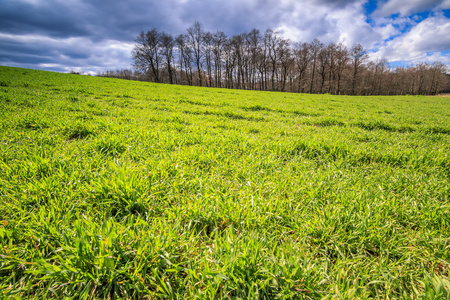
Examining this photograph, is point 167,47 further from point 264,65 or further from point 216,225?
point 216,225

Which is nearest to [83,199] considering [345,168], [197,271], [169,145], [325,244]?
[197,271]

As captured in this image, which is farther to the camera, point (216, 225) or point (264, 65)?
point (264, 65)

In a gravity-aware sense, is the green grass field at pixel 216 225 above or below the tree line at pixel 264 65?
below

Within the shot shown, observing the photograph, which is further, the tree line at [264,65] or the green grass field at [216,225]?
the tree line at [264,65]

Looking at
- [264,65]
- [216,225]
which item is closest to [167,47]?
[264,65]

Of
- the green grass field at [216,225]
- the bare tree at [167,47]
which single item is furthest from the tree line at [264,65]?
the green grass field at [216,225]

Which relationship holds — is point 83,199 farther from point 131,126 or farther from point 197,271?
point 131,126

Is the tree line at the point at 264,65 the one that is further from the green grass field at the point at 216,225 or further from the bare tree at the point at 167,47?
the green grass field at the point at 216,225

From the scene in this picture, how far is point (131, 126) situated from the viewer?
189 inches

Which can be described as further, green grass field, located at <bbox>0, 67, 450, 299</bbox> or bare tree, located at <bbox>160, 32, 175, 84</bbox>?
bare tree, located at <bbox>160, 32, 175, 84</bbox>

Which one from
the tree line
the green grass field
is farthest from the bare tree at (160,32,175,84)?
the green grass field

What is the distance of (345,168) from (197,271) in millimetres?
3096

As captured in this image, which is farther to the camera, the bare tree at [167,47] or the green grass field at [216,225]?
the bare tree at [167,47]

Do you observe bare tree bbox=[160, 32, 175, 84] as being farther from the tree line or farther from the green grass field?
the green grass field
